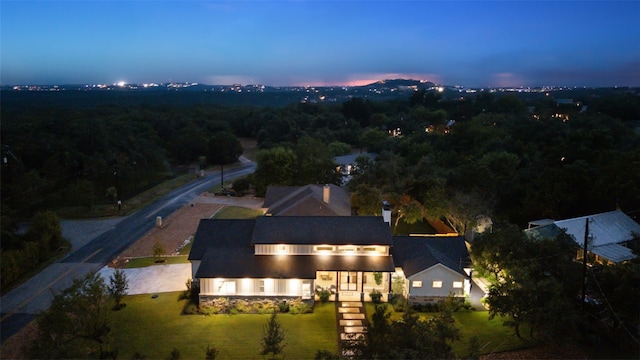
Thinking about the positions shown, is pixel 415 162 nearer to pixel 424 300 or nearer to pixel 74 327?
pixel 424 300

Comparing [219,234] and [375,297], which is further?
[219,234]

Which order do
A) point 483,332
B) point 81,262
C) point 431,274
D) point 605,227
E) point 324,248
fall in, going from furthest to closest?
1. point 605,227
2. point 81,262
3. point 324,248
4. point 431,274
5. point 483,332

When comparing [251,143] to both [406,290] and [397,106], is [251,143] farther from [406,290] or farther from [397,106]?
[406,290]

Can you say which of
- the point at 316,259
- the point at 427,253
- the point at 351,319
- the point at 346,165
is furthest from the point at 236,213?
the point at 351,319

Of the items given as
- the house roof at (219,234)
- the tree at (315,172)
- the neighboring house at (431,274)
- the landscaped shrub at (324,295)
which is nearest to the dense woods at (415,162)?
the tree at (315,172)

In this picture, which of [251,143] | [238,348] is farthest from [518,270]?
[251,143]

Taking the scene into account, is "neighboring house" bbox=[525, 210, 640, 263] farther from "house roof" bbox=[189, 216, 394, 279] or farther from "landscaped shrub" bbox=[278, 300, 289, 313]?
"landscaped shrub" bbox=[278, 300, 289, 313]

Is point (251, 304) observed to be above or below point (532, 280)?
below
